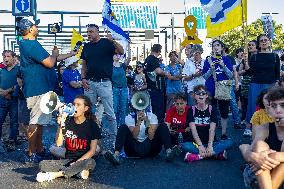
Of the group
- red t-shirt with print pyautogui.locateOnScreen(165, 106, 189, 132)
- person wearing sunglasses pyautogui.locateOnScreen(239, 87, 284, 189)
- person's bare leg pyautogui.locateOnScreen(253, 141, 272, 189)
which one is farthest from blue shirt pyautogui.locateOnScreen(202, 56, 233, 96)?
person's bare leg pyautogui.locateOnScreen(253, 141, 272, 189)

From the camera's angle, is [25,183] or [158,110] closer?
[25,183]

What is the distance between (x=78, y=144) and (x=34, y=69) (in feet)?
4.21

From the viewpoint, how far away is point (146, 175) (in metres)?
5.80

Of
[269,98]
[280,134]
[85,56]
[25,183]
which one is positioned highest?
[85,56]

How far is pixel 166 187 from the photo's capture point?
16.9ft

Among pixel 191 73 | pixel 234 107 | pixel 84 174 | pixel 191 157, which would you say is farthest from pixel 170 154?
pixel 191 73

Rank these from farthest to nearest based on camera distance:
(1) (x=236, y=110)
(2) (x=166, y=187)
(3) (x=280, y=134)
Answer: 1. (1) (x=236, y=110)
2. (2) (x=166, y=187)
3. (3) (x=280, y=134)

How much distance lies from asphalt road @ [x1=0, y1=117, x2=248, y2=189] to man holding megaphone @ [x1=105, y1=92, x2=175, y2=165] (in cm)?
17

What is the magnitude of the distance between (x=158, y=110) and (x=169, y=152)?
3.30 m

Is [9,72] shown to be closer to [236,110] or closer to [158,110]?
[158,110]

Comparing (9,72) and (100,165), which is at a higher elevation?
(9,72)

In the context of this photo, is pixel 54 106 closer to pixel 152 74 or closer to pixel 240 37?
pixel 152 74

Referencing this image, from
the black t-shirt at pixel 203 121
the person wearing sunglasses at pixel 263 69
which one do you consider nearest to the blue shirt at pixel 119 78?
the black t-shirt at pixel 203 121

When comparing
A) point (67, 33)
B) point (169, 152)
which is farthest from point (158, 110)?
point (67, 33)
